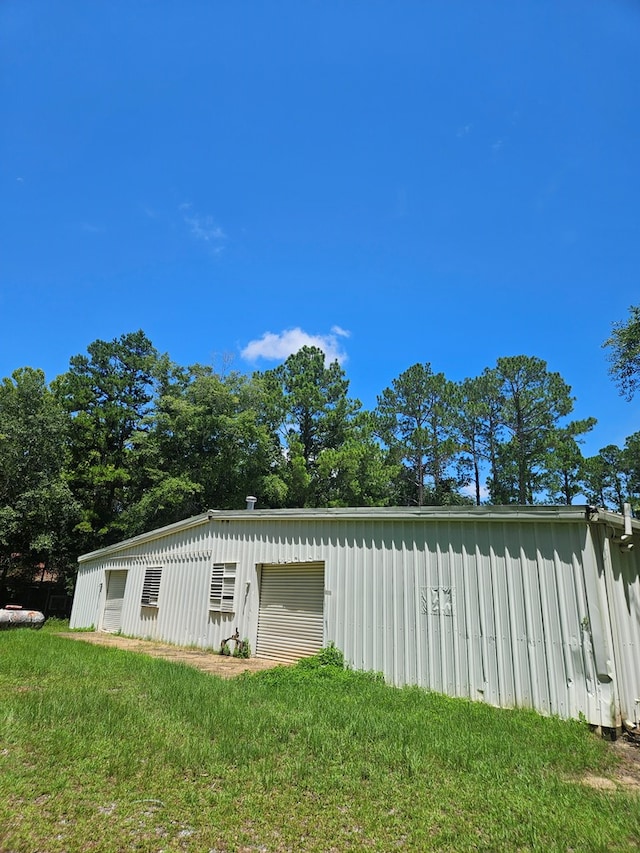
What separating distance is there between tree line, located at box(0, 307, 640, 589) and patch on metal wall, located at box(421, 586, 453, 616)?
17.6 metres

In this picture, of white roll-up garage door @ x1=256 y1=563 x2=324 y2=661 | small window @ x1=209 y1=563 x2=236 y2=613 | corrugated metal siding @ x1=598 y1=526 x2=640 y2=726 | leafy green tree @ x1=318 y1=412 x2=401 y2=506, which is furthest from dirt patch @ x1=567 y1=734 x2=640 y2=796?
leafy green tree @ x1=318 y1=412 x2=401 y2=506

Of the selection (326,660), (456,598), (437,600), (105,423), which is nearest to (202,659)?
(326,660)

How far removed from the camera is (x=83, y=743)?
4137 millimetres

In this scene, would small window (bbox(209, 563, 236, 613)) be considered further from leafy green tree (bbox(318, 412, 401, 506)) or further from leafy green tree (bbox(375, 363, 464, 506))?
leafy green tree (bbox(375, 363, 464, 506))

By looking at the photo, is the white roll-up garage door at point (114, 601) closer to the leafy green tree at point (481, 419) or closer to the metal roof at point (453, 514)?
the metal roof at point (453, 514)

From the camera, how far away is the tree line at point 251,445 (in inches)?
883

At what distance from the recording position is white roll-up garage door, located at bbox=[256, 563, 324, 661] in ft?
30.0

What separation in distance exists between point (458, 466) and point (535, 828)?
28.1 metres

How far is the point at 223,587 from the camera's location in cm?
1088

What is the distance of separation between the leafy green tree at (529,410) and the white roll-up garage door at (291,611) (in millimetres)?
20786

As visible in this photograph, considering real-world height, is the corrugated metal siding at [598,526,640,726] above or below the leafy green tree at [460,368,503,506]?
below

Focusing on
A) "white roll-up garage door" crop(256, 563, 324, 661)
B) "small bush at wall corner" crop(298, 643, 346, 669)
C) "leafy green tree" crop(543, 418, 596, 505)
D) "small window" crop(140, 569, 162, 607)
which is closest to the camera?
"small bush at wall corner" crop(298, 643, 346, 669)

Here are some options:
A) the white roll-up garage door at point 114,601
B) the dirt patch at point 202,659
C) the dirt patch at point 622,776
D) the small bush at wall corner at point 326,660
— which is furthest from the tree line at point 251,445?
the dirt patch at point 622,776

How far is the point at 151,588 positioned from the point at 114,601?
9.81ft
